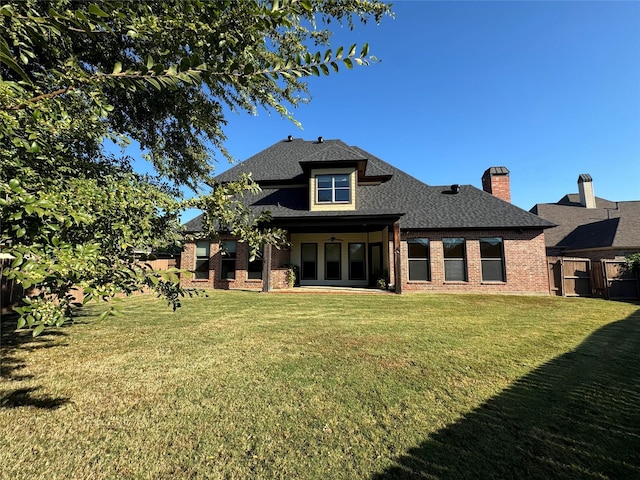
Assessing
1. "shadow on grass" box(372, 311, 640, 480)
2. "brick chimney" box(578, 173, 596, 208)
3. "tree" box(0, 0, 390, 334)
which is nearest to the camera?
"tree" box(0, 0, 390, 334)

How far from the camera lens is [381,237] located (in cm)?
1745

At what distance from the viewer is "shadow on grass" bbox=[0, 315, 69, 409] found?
3.46m

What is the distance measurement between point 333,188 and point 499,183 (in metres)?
9.84

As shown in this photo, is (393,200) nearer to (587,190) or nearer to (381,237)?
(381,237)

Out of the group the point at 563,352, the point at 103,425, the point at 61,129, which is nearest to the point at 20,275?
the point at 61,129

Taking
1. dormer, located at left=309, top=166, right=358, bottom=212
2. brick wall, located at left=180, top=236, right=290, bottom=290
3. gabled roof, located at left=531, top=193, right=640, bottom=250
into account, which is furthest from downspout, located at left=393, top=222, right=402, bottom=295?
gabled roof, located at left=531, top=193, right=640, bottom=250

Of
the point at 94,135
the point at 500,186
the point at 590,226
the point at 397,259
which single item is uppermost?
the point at 500,186

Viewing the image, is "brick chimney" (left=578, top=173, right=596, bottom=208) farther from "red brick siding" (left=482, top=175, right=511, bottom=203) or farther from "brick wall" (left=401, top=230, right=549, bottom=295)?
"brick wall" (left=401, top=230, right=549, bottom=295)

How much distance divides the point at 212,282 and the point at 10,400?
43.3 feet

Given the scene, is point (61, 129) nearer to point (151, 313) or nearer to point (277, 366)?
point (277, 366)

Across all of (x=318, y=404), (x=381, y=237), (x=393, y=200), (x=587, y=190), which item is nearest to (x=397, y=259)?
(x=381, y=237)

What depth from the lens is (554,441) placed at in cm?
284

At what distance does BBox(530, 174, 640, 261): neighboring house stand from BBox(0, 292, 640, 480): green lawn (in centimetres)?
1427

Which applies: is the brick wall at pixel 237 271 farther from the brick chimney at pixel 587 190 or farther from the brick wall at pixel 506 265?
the brick chimney at pixel 587 190
